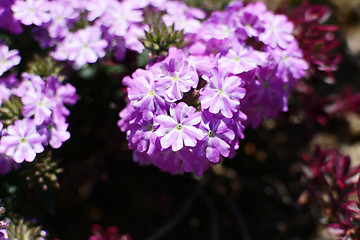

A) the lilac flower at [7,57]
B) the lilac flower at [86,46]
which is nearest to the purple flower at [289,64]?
the lilac flower at [86,46]

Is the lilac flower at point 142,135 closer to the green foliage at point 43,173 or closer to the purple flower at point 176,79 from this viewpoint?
the purple flower at point 176,79

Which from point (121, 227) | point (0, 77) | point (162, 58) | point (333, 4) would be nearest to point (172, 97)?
point (162, 58)

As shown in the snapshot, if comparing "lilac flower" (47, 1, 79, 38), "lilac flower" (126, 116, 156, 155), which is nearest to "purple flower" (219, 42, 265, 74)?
"lilac flower" (126, 116, 156, 155)

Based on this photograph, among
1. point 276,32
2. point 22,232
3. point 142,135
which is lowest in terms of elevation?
point 22,232

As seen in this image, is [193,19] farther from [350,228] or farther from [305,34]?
[350,228]

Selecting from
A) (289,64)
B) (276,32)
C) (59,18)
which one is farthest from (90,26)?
(289,64)

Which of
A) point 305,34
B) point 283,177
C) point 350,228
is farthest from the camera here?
point 283,177

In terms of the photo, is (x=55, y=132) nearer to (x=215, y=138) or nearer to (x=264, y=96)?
(x=215, y=138)
